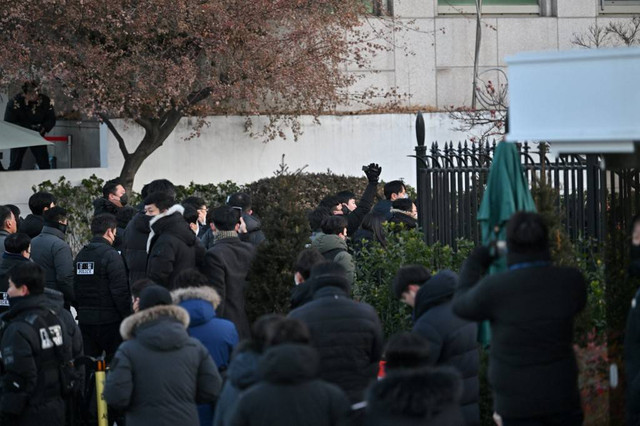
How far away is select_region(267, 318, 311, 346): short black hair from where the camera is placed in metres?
5.59

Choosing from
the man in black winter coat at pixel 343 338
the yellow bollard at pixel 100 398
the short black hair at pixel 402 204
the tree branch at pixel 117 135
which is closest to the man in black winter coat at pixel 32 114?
the tree branch at pixel 117 135

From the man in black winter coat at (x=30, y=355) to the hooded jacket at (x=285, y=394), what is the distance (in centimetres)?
326

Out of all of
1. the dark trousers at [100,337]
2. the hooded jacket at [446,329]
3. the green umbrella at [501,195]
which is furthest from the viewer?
the dark trousers at [100,337]

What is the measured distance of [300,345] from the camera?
5.37 m

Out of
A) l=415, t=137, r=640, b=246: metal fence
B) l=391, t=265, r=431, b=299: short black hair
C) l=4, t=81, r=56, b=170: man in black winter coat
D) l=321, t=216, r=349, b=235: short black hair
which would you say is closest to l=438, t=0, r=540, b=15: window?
l=4, t=81, r=56, b=170: man in black winter coat

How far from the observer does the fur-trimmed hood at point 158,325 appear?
22.7 feet

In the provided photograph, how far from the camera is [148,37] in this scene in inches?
685

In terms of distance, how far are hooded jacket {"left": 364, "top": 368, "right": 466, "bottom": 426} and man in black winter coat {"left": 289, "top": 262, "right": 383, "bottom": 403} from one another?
53.1 inches

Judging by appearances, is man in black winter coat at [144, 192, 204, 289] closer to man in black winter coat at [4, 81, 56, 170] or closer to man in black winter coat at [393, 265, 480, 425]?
man in black winter coat at [393, 265, 480, 425]

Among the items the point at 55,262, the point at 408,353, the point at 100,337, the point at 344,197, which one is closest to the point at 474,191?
the point at 344,197

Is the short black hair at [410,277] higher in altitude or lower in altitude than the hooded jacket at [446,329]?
higher

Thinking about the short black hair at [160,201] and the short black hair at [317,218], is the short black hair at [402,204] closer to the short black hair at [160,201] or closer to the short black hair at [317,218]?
the short black hair at [317,218]

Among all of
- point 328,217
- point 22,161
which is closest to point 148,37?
point 22,161

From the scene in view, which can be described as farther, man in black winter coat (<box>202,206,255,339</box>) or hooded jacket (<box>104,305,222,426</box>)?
man in black winter coat (<box>202,206,255,339</box>)
